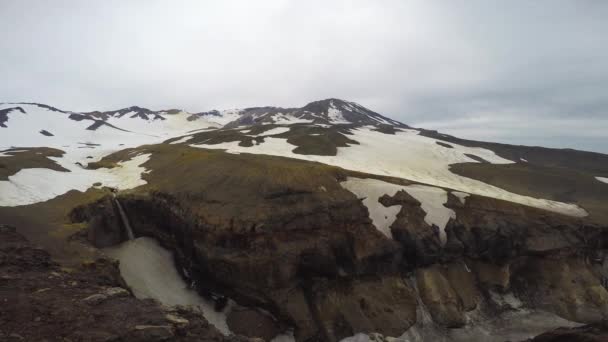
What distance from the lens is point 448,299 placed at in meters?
26.9

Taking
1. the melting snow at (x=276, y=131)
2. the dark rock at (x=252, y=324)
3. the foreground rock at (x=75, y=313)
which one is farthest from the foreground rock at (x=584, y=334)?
the melting snow at (x=276, y=131)

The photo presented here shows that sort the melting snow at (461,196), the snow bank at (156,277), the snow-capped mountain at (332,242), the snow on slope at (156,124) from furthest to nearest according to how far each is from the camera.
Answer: the snow on slope at (156,124)
the melting snow at (461,196)
the snow bank at (156,277)
the snow-capped mountain at (332,242)

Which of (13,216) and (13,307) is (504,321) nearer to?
(13,307)

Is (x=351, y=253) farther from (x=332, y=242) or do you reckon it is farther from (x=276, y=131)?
(x=276, y=131)

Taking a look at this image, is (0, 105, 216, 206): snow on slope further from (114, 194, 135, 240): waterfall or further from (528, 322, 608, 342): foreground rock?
(528, 322, 608, 342): foreground rock

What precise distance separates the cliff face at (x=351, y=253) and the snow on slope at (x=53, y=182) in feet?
22.6

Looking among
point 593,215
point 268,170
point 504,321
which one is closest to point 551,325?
point 504,321

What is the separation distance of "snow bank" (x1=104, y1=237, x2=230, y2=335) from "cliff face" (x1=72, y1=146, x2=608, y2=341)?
998 millimetres

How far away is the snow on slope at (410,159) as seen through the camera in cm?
4289

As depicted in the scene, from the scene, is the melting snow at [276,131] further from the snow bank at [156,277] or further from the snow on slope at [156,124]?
the snow on slope at [156,124]

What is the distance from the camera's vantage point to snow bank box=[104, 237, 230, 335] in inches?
1033

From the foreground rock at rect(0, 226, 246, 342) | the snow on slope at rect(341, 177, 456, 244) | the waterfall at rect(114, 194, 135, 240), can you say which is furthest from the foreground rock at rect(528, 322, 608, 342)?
the waterfall at rect(114, 194, 135, 240)

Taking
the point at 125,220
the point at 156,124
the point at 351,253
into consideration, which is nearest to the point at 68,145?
the point at 156,124

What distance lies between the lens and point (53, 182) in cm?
3866
